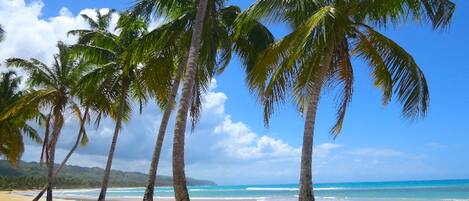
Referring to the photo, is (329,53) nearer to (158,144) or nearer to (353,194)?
(158,144)

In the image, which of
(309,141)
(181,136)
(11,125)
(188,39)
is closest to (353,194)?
(11,125)

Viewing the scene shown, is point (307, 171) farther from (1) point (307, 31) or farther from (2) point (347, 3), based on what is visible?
(2) point (347, 3)

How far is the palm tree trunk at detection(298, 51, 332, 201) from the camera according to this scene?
Answer: 9.00m

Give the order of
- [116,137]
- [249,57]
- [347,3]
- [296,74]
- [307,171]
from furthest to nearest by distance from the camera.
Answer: [116,137] → [249,57] → [296,74] → [347,3] → [307,171]

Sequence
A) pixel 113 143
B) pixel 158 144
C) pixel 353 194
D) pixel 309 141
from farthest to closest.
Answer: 1. pixel 353 194
2. pixel 113 143
3. pixel 158 144
4. pixel 309 141

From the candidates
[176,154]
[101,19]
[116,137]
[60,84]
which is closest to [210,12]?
[176,154]

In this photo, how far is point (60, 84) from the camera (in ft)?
69.6

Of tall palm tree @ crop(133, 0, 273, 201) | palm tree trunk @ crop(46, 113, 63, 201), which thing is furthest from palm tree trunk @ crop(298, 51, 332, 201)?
palm tree trunk @ crop(46, 113, 63, 201)

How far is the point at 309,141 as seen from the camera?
9289 mm

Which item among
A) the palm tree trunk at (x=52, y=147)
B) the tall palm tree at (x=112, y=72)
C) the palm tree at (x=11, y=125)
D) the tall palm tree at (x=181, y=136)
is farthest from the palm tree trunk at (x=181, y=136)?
the palm tree at (x=11, y=125)

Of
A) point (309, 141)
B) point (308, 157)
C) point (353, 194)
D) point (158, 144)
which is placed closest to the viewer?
point (308, 157)

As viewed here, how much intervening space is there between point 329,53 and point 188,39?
428 cm

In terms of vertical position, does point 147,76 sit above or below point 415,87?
above

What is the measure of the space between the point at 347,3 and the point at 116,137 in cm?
993
